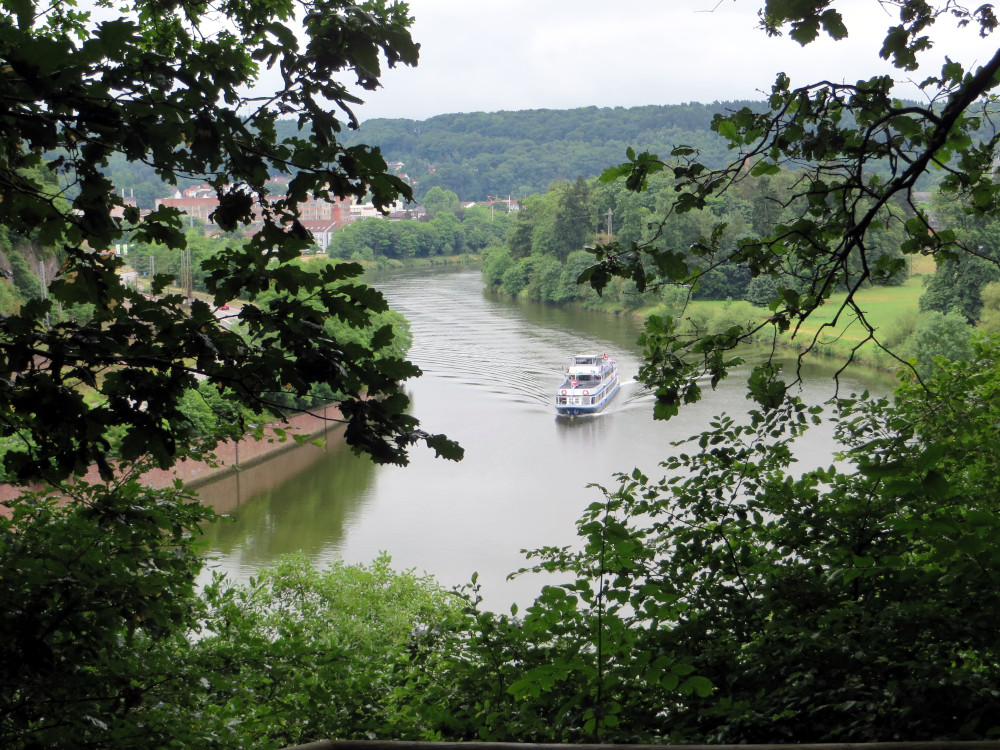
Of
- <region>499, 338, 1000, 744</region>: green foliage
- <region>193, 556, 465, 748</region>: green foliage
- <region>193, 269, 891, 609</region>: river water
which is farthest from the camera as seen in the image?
<region>193, 269, 891, 609</region>: river water

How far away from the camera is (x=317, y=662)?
4.20 m

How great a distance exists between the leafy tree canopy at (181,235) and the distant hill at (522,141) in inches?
1612

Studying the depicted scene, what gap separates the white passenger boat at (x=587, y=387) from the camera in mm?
23531

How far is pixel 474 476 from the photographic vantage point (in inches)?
749

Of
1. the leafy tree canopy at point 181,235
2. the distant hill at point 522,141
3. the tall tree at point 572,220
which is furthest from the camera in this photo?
the distant hill at point 522,141

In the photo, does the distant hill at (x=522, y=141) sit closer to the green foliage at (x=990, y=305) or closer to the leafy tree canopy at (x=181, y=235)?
the green foliage at (x=990, y=305)

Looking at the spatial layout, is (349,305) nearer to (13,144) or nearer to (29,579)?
(13,144)

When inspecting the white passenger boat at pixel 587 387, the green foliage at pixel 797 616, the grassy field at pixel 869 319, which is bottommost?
the white passenger boat at pixel 587 387

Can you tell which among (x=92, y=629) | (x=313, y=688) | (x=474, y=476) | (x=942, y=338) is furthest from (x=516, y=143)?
(x=92, y=629)

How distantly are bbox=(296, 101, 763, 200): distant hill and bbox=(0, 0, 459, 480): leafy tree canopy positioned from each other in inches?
1612

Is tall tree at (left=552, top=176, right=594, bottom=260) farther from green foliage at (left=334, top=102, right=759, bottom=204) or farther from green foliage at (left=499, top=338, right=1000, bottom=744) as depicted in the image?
green foliage at (left=499, top=338, right=1000, bottom=744)

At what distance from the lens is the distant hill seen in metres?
50.7

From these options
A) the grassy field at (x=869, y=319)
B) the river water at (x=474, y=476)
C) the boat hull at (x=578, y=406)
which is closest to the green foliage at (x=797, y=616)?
the river water at (x=474, y=476)

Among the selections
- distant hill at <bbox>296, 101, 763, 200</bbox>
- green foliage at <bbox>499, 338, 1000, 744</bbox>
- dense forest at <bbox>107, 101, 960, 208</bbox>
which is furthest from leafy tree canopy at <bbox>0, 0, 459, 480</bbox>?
distant hill at <bbox>296, 101, 763, 200</bbox>
